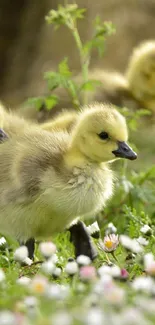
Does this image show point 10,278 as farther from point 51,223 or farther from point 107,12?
point 107,12

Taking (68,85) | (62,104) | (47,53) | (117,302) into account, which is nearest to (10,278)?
(117,302)

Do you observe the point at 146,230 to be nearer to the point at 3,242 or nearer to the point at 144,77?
the point at 3,242

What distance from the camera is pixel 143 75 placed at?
16.3ft

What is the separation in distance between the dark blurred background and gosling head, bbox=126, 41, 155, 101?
202 cm

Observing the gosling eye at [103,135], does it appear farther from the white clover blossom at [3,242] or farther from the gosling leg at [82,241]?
the white clover blossom at [3,242]

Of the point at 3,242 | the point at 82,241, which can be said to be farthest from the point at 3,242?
the point at 82,241

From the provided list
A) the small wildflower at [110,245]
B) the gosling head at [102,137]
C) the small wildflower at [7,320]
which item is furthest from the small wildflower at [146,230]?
the small wildflower at [7,320]

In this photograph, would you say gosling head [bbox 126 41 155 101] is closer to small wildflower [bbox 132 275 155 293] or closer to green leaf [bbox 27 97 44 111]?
green leaf [bbox 27 97 44 111]

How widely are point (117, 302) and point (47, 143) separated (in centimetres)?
118

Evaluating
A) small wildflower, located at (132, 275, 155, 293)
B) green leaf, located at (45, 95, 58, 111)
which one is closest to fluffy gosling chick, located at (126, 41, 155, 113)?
green leaf, located at (45, 95, 58, 111)

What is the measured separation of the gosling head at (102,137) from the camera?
2801 millimetres

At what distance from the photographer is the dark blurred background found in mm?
7184

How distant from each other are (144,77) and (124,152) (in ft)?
7.35

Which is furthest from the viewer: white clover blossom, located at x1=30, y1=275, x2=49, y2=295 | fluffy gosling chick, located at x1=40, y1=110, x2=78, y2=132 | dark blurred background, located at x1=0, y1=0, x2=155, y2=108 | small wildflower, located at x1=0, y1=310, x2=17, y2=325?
dark blurred background, located at x1=0, y1=0, x2=155, y2=108
